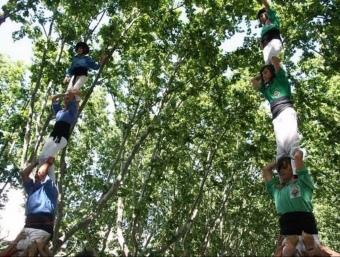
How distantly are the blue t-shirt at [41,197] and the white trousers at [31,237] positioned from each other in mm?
263

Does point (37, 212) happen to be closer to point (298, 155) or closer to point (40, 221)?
point (40, 221)

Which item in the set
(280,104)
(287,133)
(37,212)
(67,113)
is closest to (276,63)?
(280,104)

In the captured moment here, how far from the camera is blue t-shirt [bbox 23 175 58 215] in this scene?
200 inches

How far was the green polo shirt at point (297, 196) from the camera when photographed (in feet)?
13.6

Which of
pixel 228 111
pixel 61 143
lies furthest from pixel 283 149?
pixel 228 111

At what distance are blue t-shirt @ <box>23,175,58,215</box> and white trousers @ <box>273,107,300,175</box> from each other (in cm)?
308

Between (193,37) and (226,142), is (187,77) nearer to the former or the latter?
(193,37)

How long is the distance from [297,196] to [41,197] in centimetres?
331

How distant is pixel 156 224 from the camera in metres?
22.9

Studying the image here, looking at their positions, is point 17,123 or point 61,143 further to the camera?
point 17,123

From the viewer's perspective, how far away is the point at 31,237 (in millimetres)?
4785

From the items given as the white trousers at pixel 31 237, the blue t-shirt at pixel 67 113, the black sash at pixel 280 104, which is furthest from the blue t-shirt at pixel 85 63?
the black sash at pixel 280 104

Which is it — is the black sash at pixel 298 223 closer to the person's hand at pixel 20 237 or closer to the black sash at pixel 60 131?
the person's hand at pixel 20 237

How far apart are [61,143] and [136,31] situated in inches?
271
